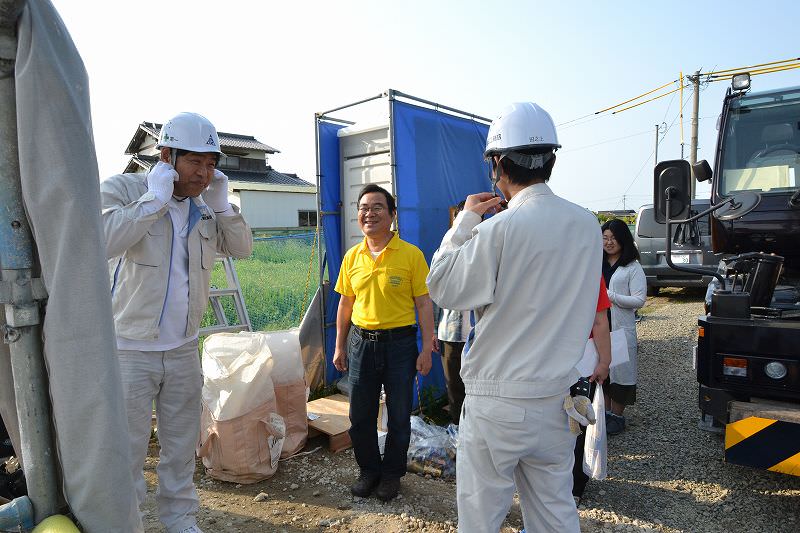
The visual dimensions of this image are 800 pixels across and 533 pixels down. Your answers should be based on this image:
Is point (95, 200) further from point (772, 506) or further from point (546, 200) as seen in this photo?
point (772, 506)

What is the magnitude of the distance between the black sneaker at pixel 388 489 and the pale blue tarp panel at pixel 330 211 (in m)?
2.05

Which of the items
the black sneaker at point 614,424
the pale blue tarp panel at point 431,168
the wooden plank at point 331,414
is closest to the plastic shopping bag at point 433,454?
the wooden plank at point 331,414

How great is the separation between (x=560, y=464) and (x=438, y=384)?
3247 millimetres

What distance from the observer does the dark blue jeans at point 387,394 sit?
3.16 metres

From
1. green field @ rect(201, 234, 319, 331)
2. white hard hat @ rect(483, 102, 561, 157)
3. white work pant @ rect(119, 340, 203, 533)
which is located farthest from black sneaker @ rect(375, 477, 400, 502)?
green field @ rect(201, 234, 319, 331)

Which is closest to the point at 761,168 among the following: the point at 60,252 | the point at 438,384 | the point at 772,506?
the point at 772,506

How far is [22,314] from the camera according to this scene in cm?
109

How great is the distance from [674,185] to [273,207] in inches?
864

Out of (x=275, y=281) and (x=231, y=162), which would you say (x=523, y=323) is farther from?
(x=231, y=162)

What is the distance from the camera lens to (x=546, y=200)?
178 cm

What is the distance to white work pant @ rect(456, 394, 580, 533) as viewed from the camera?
5.65 ft

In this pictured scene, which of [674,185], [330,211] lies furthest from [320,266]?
[674,185]

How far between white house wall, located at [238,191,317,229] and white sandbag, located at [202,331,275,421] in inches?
735

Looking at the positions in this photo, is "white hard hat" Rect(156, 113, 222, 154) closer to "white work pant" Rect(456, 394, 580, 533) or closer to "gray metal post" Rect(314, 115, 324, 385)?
"white work pant" Rect(456, 394, 580, 533)
